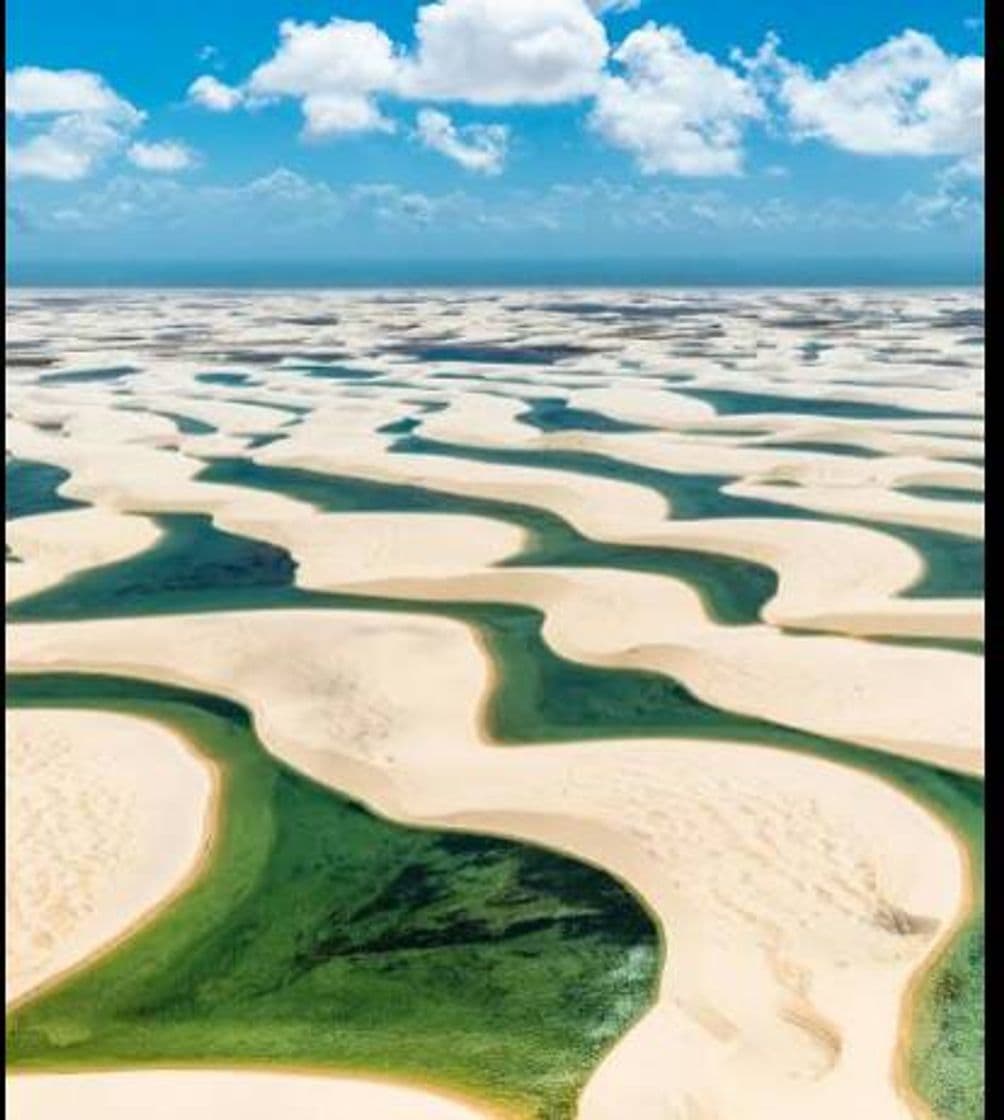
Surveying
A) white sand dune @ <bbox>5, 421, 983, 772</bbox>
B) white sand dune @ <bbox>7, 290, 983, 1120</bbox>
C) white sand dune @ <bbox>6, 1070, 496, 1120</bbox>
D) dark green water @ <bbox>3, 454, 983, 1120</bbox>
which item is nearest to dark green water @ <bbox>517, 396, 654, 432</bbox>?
white sand dune @ <bbox>7, 290, 983, 1120</bbox>

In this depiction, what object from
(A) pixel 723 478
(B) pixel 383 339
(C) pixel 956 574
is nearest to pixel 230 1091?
(C) pixel 956 574

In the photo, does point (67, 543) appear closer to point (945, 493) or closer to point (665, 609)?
point (665, 609)

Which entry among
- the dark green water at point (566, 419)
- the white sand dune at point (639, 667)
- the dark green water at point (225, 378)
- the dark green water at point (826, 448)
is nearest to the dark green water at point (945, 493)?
the white sand dune at point (639, 667)

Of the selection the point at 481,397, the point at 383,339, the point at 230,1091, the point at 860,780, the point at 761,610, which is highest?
the point at 383,339

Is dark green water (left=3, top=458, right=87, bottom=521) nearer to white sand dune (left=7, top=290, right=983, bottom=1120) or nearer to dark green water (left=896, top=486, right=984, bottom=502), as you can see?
white sand dune (left=7, top=290, right=983, bottom=1120)

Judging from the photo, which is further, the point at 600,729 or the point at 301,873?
the point at 600,729

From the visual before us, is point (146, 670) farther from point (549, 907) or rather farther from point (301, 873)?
point (549, 907)

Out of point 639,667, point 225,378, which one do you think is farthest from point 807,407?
point 639,667
